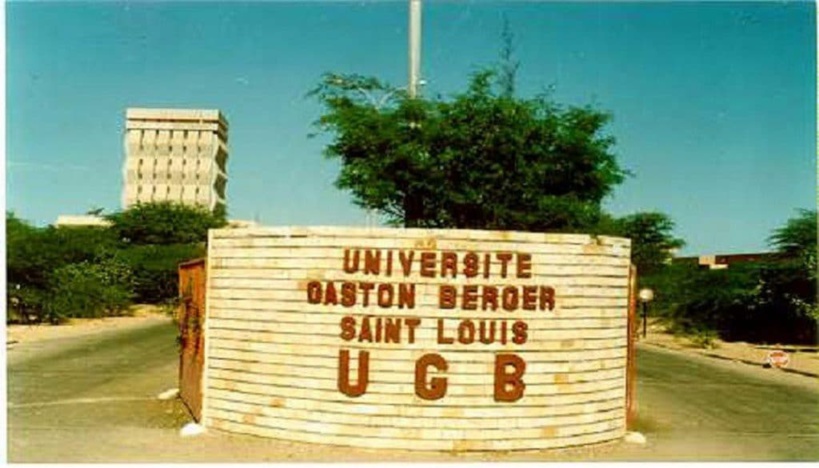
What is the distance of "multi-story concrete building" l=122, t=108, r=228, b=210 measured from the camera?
460ft

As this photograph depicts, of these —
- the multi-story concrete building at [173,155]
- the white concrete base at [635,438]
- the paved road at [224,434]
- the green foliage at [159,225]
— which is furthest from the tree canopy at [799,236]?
the multi-story concrete building at [173,155]

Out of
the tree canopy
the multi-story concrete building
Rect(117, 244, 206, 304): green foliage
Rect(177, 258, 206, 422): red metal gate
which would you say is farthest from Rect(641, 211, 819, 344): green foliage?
the multi-story concrete building

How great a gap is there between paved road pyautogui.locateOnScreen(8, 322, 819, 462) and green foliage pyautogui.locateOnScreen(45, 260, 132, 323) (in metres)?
14.3

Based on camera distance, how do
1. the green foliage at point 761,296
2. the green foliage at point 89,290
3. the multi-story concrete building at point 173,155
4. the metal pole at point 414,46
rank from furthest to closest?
the multi-story concrete building at point 173,155
the green foliage at point 89,290
the green foliage at point 761,296
the metal pole at point 414,46

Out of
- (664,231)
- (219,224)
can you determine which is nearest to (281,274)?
(664,231)

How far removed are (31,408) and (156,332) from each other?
21660mm

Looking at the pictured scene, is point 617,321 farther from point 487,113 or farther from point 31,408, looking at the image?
point 31,408

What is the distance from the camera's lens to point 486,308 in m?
11.6

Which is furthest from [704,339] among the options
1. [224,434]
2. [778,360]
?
[224,434]

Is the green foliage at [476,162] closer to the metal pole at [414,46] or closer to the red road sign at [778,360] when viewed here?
the metal pole at [414,46]

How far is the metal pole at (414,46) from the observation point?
19.4 metres

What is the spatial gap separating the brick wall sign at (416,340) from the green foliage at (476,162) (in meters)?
6.55

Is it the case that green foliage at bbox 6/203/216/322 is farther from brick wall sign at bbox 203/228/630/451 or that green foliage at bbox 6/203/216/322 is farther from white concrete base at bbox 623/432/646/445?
white concrete base at bbox 623/432/646/445

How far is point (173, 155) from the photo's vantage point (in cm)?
14062
